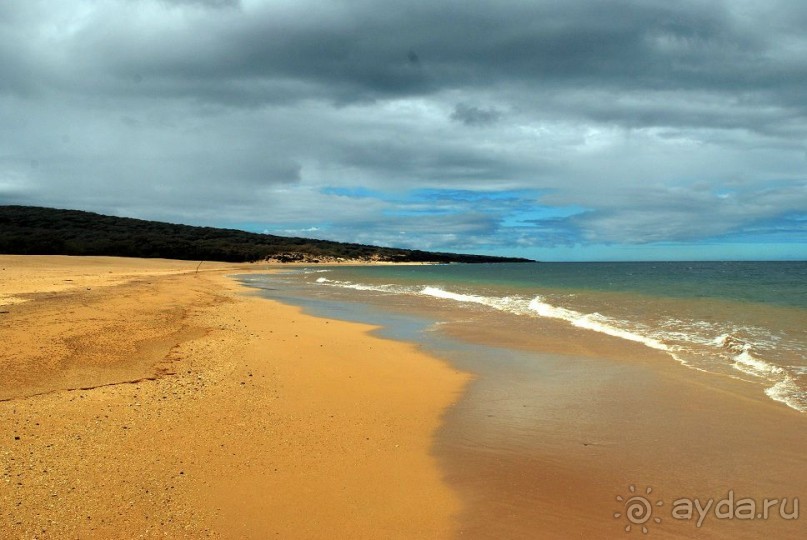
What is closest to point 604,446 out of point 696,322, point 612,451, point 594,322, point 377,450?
point 612,451

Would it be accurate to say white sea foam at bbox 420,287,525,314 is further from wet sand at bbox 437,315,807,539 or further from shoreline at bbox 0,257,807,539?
wet sand at bbox 437,315,807,539

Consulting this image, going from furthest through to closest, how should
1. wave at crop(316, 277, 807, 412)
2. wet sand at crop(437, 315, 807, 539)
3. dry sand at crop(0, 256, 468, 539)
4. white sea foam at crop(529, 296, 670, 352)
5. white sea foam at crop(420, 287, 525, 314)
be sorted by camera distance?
white sea foam at crop(420, 287, 525, 314) < white sea foam at crop(529, 296, 670, 352) < wave at crop(316, 277, 807, 412) < wet sand at crop(437, 315, 807, 539) < dry sand at crop(0, 256, 468, 539)

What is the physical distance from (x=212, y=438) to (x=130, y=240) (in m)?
88.4

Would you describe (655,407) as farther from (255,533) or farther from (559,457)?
(255,533)

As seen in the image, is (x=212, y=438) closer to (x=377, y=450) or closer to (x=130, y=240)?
(x=377, y=450)

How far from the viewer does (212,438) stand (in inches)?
209

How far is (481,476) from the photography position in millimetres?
4773

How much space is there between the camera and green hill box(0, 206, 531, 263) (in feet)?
245

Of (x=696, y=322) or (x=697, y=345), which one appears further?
(x=696, y=322)

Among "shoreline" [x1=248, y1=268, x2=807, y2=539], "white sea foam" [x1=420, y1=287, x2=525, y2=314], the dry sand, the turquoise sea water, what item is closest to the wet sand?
"shoreline" [x1=248, y1=268, x2=807, y2=539]

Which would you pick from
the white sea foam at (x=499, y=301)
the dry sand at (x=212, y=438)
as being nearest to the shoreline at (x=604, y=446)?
the dry sand at (x=212, y=438)

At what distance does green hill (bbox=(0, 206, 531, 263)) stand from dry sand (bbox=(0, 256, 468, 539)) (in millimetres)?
76157

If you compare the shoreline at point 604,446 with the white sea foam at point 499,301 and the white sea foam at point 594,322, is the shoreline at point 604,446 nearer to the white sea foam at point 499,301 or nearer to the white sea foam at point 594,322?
the white sea foam at point 594,322

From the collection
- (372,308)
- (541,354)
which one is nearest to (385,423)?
(541,354)
